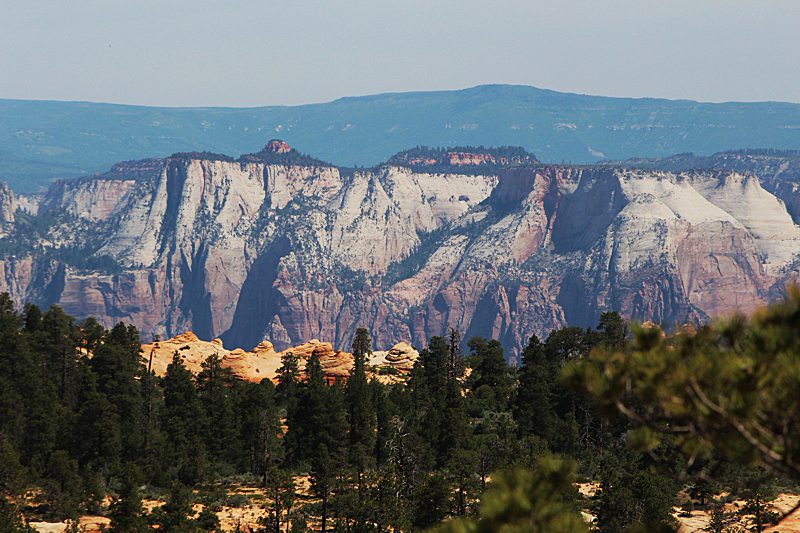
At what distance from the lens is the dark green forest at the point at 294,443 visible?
55031mm

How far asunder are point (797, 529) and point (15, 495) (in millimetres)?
50973

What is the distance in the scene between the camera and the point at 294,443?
7962 centimetres

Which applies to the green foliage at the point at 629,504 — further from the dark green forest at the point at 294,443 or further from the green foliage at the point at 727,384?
the green foliage at the point at 727,384

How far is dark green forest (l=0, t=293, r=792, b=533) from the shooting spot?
5503 cm

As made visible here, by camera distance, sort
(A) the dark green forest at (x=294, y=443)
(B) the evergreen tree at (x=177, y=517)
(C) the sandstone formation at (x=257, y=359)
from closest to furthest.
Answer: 1. (B) the evergreen tree at (x=177, y=517)
2. (A) the dark green forest at (x=294, y=443)
3. (C) the sandstone formation at (x=257, y=359)

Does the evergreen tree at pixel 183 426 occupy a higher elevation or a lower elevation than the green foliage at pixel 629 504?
lower

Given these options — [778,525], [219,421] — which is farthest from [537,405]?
[219,421]

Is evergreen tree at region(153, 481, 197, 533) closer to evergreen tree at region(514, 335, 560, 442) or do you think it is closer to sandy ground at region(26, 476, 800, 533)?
sandy ground at region(26, 476, 800, 533)

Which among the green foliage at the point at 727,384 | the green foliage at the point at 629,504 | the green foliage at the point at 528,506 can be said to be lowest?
the green foliage at the point at 629,504

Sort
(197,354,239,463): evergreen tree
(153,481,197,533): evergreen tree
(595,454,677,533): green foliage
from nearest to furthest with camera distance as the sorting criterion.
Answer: (595,454,677,533): green foliage
(153,481,197,533): evergreen tree
(197,354,239,463): evergreen tree

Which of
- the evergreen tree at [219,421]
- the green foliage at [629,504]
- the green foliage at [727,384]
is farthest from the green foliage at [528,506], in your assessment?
the evergreen tree at [219,421]

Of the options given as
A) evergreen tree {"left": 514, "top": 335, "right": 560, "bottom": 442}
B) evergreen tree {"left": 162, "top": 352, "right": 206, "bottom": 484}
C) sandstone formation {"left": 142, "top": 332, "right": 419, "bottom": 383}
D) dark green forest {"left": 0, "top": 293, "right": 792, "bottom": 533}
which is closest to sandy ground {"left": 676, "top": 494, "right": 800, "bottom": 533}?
dark green forest {"left": 0, "top": 293, "right": 792, "bottom": 533}

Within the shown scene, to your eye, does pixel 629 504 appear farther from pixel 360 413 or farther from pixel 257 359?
pixel 257 359

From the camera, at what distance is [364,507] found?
173 feet
